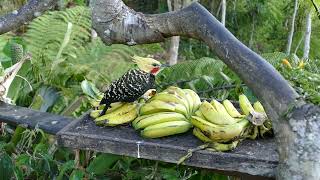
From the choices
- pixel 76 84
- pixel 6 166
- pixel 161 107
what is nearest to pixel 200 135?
pixel 161 107

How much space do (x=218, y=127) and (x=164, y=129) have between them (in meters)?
0.16

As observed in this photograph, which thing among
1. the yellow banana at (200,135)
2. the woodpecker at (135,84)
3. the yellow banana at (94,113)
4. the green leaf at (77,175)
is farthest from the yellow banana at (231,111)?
the green leaf at (77,175)

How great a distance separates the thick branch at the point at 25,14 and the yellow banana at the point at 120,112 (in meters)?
0.37

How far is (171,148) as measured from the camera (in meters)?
1.32

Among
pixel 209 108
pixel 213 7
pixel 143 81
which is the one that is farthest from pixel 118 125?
pixel 213 7

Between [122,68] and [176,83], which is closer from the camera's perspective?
[176,83]

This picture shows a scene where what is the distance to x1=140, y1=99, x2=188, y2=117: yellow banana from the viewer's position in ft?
4.92

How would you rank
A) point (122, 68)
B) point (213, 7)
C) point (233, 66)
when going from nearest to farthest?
point (233, 66), point (122, 68), point (213, 7)

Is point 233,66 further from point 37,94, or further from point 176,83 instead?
point 37,94

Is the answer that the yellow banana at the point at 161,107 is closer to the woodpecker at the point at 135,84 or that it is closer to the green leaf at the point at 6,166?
the woodpecker at the point at 135,84

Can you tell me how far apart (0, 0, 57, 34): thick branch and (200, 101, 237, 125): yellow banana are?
0.57 m

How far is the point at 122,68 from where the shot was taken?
3225 millimetres

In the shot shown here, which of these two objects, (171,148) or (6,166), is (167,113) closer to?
(171,148)

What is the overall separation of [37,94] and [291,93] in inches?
65.0
